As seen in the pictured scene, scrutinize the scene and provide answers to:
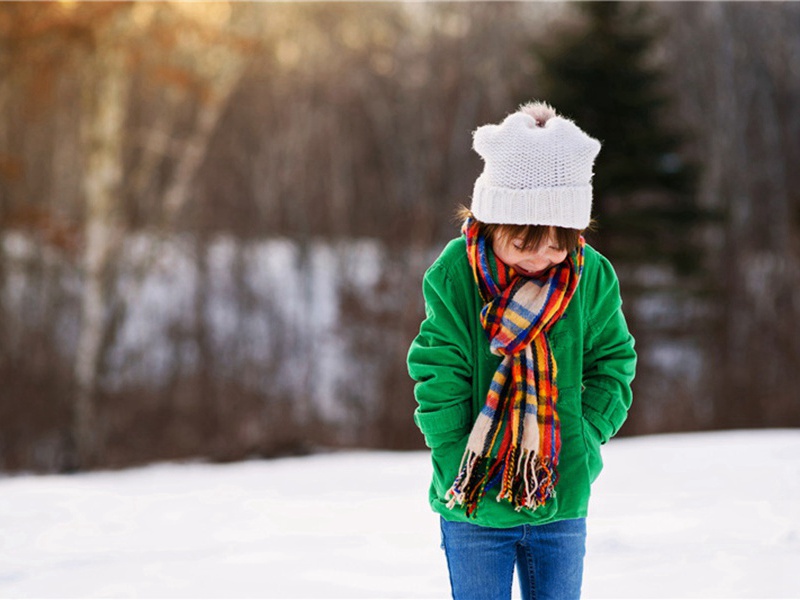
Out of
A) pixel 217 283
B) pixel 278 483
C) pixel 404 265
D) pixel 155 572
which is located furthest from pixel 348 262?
pixel 155 572

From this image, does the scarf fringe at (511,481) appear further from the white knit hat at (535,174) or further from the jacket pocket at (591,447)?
the white knit hat at (535,174)

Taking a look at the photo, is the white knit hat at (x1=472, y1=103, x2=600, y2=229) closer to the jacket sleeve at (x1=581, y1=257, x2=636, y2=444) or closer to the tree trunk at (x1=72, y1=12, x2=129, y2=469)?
the jacket sleeve at (x1=581, y1=257, x2=636, y2=444)

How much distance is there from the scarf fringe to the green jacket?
3 cm

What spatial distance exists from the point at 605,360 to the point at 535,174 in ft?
1.34

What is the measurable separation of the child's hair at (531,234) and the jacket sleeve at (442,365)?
0.12 m

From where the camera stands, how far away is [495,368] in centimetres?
172

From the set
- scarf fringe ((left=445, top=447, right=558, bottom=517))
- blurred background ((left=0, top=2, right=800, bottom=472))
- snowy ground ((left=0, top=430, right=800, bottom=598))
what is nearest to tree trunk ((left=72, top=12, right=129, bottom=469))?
blurred background ((left=0, top=2, right=800, bottom=472))

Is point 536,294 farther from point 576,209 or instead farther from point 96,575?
point 96,575

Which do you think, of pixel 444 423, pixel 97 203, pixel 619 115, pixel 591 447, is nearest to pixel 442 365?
pixel 444 423

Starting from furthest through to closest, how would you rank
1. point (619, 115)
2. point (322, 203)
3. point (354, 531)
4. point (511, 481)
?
1. point (322, 203)
2. point (619, 115)
3. point (354, 531)
4. point (511, 481)

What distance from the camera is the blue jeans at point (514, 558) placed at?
169cm

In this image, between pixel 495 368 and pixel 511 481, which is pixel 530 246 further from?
pixel 511 481

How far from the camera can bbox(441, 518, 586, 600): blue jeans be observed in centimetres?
169

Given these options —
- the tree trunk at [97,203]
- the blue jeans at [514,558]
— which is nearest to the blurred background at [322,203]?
the tree trunk at [97,203]
